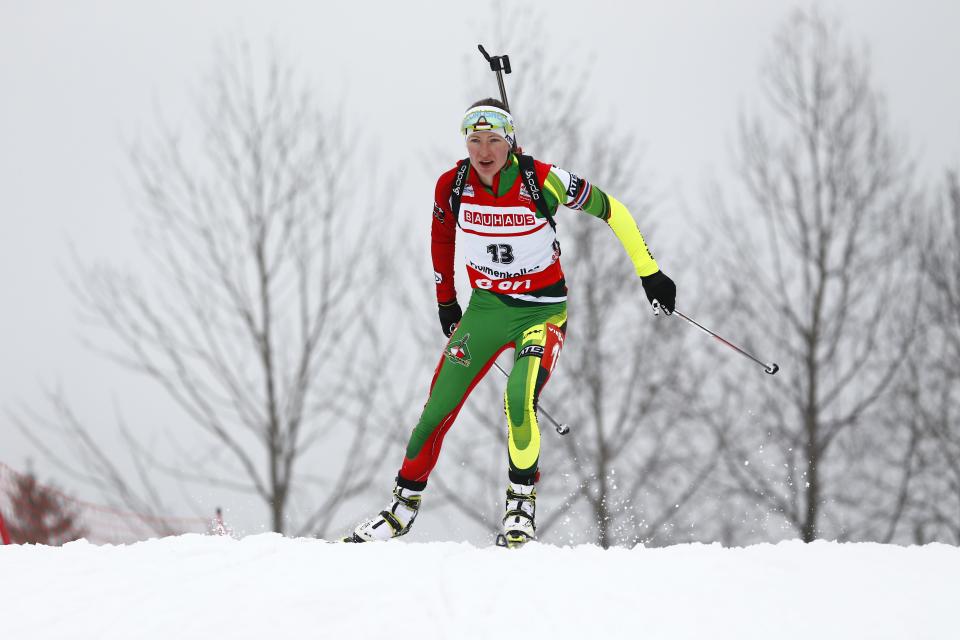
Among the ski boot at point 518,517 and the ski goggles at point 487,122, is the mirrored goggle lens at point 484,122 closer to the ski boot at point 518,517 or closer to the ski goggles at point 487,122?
the ski goggles at point 487,122

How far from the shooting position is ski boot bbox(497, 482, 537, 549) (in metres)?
4.50

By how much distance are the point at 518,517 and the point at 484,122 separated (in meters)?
2.18

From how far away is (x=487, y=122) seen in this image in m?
4.70

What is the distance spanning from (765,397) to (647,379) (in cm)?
200

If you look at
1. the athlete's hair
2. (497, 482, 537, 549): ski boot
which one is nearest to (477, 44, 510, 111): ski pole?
the athlete's hair

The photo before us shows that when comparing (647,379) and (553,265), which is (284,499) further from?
(553,265)

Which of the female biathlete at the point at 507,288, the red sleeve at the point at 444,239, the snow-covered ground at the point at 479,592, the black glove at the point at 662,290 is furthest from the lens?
the red sleeve at the point at 444,239

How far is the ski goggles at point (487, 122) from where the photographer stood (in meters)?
4.70

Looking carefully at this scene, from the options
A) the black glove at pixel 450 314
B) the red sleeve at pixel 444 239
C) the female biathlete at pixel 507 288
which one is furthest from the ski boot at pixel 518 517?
the red sleeve at pixel 444 239

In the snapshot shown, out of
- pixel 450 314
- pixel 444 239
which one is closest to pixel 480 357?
pixel 450 314

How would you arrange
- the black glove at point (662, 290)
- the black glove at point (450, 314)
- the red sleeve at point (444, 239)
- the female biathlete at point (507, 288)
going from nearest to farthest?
the female biathlete at point (507, 288), the black glove at point (662, 290), the red sleeve at point (444, 239), the black glove at point (450, 314)

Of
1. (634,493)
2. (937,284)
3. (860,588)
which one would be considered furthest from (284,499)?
(937,284)

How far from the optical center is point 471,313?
5.01 meters

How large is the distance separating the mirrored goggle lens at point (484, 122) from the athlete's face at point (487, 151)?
34 millimetres
